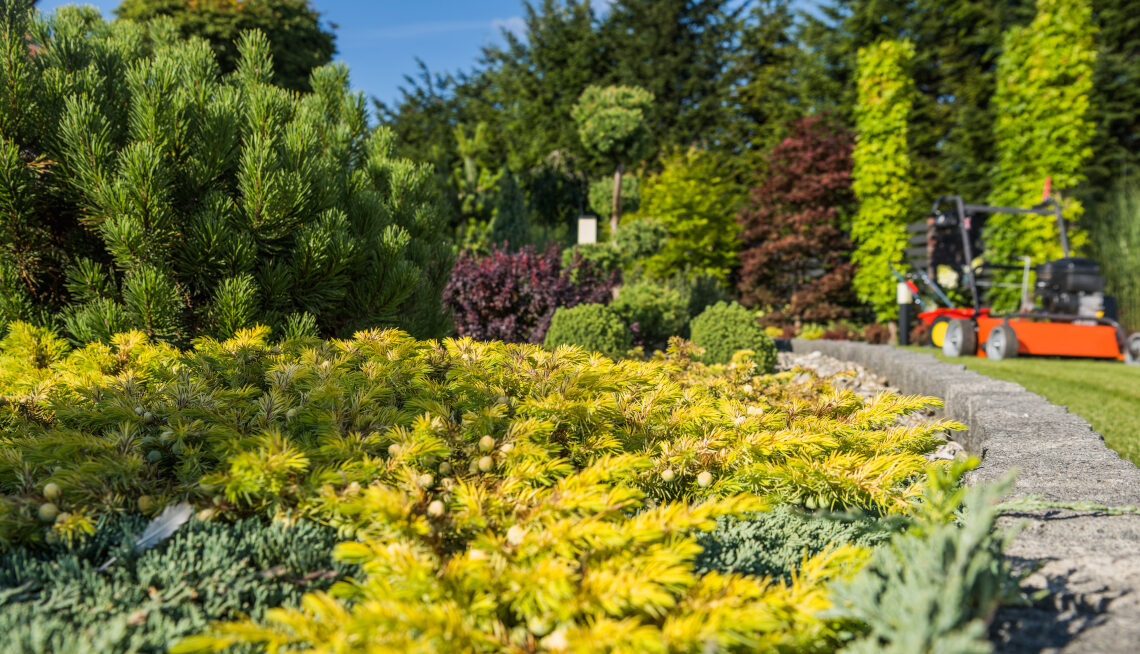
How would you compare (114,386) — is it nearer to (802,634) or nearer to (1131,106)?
(802,634)

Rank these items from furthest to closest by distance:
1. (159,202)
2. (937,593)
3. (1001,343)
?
(1001,343)
(159,202)
(937,593)

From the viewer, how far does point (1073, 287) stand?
26.5 feet

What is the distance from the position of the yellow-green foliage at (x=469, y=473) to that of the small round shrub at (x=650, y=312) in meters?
4.26

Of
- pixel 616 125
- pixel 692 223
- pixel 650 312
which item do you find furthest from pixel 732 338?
pixel 692 223

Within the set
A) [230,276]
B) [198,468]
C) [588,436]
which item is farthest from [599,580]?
[230,276]

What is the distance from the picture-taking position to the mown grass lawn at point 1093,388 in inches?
150

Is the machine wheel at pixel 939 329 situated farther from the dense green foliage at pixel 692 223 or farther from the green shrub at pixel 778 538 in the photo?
the green shrub at pixel 778 538

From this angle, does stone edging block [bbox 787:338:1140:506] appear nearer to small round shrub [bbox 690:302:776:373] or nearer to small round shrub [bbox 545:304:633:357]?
small round shrub [bbox 690:302:776:373]

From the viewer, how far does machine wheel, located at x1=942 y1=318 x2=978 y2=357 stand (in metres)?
8.05

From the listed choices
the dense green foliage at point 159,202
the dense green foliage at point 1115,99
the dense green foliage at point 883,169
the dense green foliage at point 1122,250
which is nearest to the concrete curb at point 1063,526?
the dense green foliage at point 159,202

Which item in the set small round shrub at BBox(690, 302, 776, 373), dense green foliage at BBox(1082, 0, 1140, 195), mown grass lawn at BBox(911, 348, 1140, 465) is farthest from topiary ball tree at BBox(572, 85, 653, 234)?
dense green foliage at BBox(1082, 0, 1140, 195)

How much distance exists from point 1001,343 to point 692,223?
24.1 feet

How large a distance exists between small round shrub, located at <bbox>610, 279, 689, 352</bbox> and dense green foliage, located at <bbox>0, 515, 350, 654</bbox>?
541cm

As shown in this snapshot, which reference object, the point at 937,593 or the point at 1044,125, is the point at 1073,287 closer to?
the point at 1044,125
